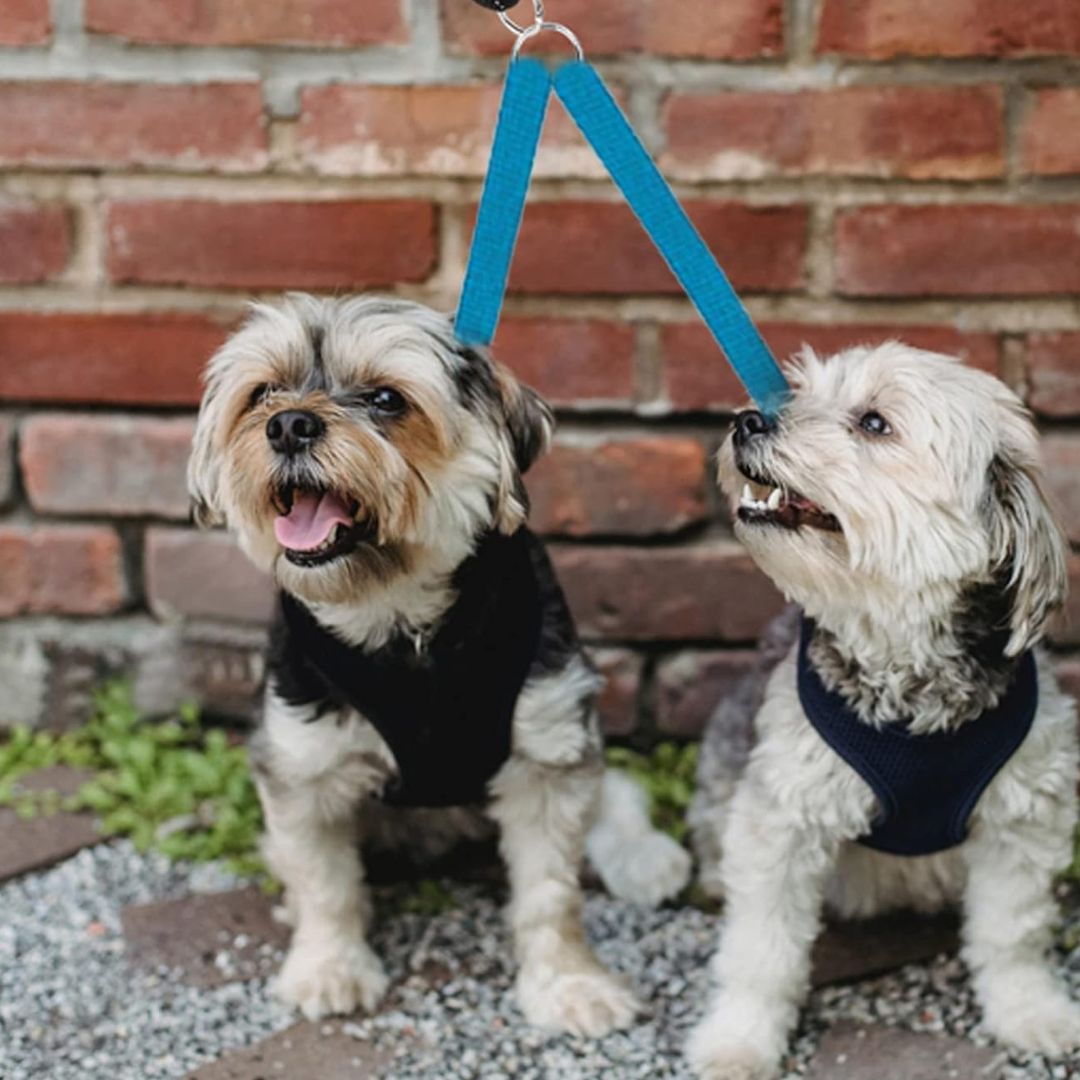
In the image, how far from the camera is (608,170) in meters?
2.21

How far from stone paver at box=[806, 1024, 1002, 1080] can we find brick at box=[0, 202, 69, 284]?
7.06ft

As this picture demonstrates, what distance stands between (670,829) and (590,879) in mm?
221

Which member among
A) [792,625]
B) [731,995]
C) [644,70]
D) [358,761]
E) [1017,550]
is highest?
[644,70]

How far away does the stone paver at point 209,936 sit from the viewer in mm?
2721

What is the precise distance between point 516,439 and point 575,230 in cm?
79

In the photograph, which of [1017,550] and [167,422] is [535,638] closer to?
[1017,550]

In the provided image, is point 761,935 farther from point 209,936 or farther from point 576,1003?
point 209,936

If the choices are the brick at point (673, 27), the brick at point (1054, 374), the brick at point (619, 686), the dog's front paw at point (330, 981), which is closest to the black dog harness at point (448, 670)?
the dog's front paw at point (330, 981)

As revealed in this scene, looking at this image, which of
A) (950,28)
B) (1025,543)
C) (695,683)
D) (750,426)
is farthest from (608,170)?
(695,683)

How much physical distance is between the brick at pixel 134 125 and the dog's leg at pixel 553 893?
1389 mm

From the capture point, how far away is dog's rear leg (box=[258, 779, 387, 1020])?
2.57 meters

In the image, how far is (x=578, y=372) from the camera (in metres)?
3.11

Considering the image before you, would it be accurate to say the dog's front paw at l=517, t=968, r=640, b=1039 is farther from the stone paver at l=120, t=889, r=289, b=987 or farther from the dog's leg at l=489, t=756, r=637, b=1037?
the stone paver at l=120, t=889, r=289, b=987

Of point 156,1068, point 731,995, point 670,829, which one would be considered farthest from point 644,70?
point 156,1068
